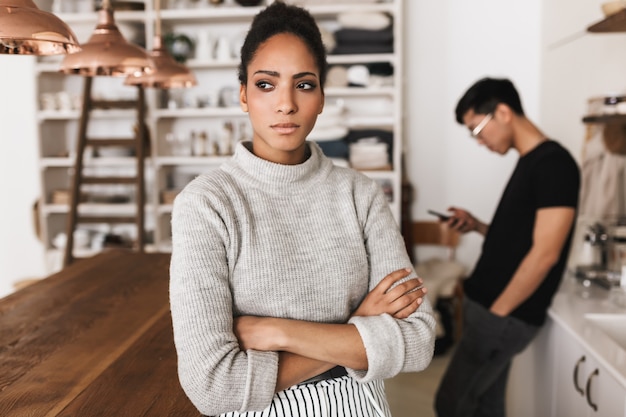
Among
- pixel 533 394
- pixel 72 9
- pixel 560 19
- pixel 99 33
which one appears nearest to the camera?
pixel 99 33

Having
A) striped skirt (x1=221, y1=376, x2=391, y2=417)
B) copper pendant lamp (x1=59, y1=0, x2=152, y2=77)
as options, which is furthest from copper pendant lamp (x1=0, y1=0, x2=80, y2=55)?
striped skirt (x1=221, y1=376, x2=391, y2=417)

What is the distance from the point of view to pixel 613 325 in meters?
2.15

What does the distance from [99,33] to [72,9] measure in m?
2.45

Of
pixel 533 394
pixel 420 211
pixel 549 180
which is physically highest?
pixel 549 180

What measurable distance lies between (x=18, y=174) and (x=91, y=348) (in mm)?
3373

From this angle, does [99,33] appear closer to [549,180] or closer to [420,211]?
[549,180]

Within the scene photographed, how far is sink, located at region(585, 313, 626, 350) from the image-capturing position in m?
2.14

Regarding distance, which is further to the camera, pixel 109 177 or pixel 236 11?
pixel 109 177

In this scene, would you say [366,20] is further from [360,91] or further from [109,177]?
[109,177]

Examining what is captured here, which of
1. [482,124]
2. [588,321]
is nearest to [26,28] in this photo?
[482,124]

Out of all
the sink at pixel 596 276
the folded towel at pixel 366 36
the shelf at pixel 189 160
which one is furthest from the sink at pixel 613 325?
the shelf at pixel 189 160

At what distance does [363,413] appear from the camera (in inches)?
48.8

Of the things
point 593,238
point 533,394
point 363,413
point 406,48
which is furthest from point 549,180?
point 406,48

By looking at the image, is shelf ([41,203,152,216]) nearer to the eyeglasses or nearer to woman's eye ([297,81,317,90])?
the eyeglasses
